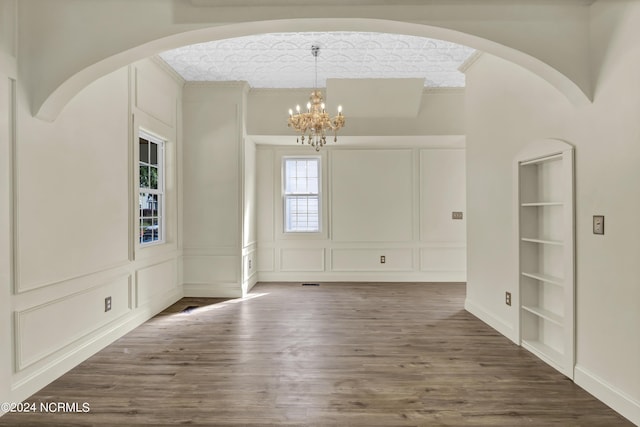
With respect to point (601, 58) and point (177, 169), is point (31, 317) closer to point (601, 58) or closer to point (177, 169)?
point (177, 169)

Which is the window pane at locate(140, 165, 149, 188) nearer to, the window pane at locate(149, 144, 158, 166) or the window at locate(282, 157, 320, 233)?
the window pane at locate(149, 144, 158, 166)

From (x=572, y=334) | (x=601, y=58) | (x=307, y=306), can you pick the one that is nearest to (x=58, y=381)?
(x=307, y=306)

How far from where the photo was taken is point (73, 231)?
2865mm

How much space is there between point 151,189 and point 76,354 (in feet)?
7.03

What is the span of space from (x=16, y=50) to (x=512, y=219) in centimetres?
426

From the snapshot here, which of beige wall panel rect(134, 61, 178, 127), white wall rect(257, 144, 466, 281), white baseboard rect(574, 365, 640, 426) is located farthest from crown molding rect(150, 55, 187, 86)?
white baseboard rect(574, 365, 640, 426)

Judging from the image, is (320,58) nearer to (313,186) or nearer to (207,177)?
(207,177)

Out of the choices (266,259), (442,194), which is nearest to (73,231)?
(266,259)

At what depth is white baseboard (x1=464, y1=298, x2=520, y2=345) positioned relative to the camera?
3383 millimetres

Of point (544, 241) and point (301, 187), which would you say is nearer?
point (544, 241)

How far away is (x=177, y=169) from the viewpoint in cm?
491

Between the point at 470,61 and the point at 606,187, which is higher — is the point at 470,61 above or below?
above

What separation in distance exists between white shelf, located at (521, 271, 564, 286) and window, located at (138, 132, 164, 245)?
13.7ft

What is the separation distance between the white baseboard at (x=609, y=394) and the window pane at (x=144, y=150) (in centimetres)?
486
